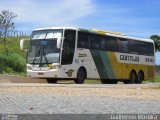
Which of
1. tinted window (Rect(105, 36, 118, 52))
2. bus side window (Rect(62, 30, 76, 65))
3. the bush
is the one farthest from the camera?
A: the bush

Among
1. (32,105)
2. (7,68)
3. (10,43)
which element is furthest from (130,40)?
(10,43)

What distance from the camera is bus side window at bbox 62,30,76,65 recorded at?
94.6ft

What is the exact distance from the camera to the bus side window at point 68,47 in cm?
2884

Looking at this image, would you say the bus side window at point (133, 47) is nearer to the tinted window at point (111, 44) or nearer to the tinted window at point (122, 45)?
the tinted window at point (122, 45)

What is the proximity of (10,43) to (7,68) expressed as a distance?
2831 centimetres

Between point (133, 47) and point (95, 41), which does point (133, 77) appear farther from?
point (95, 41)

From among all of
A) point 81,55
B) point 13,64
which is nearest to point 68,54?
point 81,55

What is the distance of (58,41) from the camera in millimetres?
28078

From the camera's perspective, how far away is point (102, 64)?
105 feet

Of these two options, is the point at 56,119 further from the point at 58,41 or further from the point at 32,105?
the point at 58,41

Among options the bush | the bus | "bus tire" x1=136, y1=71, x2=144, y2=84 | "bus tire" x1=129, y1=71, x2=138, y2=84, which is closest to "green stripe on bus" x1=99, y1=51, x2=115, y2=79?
the bus

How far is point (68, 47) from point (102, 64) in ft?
12.7

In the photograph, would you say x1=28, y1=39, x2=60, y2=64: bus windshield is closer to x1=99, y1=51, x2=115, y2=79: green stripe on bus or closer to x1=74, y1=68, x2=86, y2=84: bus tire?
x1=74, y1=68, x2=86, y2=84: bus tire

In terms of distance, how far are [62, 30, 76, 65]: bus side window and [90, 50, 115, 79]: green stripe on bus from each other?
187 cm
